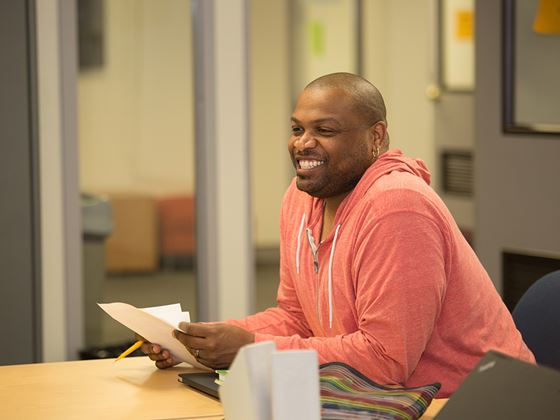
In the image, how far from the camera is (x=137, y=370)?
2.46 metres

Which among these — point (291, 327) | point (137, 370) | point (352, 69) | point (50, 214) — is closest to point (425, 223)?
point (291, 327)

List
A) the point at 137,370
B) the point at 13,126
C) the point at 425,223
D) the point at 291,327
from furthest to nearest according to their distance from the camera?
the point at 13,126
the point at 291,327
the point at 137,370
the point at 425,223

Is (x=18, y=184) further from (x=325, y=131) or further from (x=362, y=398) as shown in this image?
(x=362, y=398)

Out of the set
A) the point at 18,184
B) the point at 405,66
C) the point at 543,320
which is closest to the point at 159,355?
the point at 543,320

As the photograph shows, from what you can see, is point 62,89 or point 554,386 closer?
point 554,386

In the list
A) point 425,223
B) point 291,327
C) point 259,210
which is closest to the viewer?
point 425,223

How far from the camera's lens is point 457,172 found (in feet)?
19.0

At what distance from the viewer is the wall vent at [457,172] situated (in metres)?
5.72

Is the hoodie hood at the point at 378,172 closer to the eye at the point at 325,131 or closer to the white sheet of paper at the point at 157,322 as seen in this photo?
the eye at the point at 325,131

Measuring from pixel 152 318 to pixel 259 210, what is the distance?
2.57m

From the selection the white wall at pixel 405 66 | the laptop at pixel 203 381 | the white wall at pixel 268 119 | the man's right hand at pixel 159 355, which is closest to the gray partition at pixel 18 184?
the white wall at pixel 268 119

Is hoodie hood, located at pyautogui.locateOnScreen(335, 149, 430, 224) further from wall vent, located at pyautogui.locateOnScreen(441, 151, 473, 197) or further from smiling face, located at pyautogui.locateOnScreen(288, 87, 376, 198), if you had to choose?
wall vent, located at pyautogui.locateOnScreen(441, 151, 473, 197)

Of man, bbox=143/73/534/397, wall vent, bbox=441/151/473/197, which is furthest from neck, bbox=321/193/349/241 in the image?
wall vent, bbox=441/151/473/197

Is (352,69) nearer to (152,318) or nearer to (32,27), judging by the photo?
(32,27)
